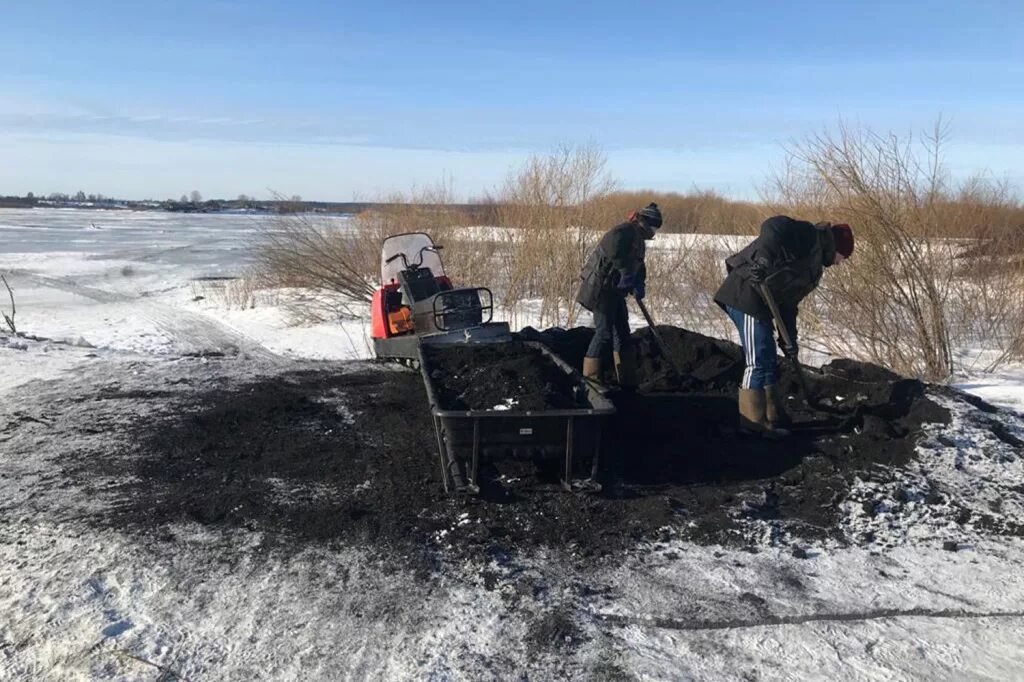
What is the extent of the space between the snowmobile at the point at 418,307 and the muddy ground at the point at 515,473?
33.0 inches

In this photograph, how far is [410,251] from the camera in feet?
30.1

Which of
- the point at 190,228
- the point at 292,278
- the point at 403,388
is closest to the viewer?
the point at 403,388

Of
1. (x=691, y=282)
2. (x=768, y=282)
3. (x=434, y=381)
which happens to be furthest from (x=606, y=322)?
(x=691, y=282)

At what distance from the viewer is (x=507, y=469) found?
5.32 m

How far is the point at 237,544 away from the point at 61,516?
1.18 m

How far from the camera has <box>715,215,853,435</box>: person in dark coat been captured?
5.93m

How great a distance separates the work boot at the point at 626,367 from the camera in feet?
25.1

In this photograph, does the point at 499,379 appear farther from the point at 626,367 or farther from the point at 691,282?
the point at 691,282

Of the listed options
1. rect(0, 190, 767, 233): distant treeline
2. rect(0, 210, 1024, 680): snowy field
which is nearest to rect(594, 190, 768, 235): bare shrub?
rect(0, 190, 767, 233): distant treeline

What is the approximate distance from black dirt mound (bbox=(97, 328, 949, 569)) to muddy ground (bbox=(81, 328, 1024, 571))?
13mm

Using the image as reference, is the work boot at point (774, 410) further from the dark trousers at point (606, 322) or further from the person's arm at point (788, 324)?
the dark trousers at point (606, 322)

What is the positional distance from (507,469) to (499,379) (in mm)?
798

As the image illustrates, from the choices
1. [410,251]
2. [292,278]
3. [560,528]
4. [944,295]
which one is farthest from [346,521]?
[292,278]

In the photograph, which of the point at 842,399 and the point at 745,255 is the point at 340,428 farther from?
the point at 842,399
